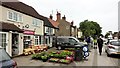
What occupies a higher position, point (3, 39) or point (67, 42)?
point (3, 39)

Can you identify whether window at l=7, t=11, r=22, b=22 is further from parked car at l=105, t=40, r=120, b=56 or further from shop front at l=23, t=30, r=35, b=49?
parked car at l=105, t=40, r=120, b=56

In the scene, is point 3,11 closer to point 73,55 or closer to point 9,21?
point 9,21

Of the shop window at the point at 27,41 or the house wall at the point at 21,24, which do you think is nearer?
the house wall at the point at 21,24

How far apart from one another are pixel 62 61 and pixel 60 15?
154 feet

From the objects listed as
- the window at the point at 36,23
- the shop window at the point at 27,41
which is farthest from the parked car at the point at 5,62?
the window at the point at 36,23

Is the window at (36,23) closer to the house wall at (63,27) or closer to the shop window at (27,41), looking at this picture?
the shop window at (27,41)

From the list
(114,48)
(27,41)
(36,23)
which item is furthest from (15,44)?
(114,48)

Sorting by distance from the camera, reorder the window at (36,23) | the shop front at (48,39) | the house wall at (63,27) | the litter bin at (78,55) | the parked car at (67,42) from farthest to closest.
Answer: the house wall at (63,27), the shop front at (48,39), the parked car at (67,42), the window at (36,23), the litter bin at (78,55)

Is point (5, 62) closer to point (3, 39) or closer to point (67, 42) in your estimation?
point (3, 39)

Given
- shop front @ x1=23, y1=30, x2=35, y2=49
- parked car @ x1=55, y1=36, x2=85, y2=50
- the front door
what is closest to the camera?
the front door

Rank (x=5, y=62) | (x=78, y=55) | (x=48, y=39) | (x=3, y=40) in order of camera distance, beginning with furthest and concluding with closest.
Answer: (x=48, y=39) < (x=3, y=40) < (x=78, y=55) < (x=5, y=62)

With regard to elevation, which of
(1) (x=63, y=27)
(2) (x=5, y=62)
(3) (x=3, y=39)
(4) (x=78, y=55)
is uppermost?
(1) (x=63, y=27)

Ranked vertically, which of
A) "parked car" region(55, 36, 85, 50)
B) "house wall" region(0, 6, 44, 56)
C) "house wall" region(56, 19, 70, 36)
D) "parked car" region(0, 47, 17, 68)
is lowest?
"parked car" region(0, 47, 17, 68)

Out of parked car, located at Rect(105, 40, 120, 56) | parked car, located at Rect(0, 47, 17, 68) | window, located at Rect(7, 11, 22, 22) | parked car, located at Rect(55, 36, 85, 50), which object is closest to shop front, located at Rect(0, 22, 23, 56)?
window, located at Rect(7, 11, 22, 22)
